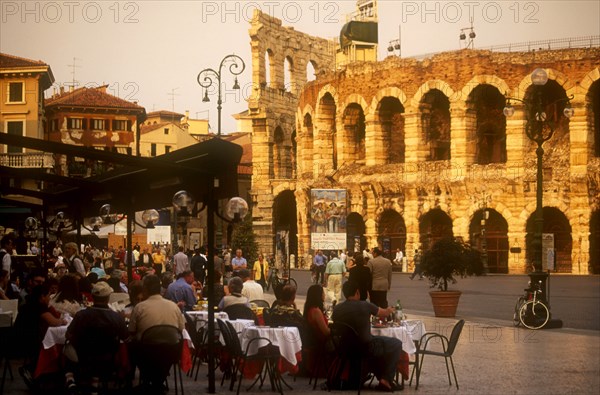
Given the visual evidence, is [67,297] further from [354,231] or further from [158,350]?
[354,231]

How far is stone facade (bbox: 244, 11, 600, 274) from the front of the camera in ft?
165

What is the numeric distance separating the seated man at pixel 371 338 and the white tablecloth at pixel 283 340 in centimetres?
52

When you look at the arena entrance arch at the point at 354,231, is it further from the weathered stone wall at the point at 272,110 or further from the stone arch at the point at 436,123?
the weathered stone wall at the point at 272,110

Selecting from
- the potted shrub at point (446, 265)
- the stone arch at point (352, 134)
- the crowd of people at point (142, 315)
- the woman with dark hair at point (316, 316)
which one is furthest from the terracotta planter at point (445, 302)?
the stone arch at point (352, 134)

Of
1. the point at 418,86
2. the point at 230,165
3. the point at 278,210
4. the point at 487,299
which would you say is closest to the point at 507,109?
the point at 487,299

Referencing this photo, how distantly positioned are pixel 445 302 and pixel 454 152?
2944 cm

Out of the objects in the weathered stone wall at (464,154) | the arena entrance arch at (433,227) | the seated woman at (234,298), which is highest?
the weathered stone wall at (464,154)

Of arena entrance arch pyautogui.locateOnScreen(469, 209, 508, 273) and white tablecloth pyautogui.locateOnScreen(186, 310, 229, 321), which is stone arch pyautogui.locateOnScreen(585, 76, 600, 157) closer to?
arena entrance arch pyautogui.locateOnScreen(469, 209, 508, 273)

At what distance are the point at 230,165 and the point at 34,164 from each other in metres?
45.6

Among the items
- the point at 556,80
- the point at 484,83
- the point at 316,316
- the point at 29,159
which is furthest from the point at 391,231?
the point at 316,316

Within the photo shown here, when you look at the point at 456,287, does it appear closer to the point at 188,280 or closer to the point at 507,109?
the point at 507,109

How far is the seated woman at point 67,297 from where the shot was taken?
13.1 metres

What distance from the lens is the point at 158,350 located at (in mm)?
11406

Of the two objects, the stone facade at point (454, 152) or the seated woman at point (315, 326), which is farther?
the stone facade at point (454, 152)
